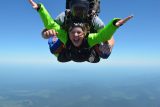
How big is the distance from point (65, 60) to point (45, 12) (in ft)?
6.49

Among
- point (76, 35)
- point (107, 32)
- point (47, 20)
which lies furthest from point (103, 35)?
point (47, 20)

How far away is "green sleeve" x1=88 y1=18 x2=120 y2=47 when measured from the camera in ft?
15.3

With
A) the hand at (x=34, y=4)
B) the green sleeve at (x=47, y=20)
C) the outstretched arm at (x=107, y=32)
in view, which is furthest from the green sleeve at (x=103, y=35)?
the hand at (x=34, y=4)

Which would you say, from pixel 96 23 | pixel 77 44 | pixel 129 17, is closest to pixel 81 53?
pixel 77 44

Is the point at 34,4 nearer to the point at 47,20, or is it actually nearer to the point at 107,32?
the point at 47,20

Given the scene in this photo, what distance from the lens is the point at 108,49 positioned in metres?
5.90

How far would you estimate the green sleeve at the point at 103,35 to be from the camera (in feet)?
15.3

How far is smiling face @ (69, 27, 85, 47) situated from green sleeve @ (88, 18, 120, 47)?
9.0 inches

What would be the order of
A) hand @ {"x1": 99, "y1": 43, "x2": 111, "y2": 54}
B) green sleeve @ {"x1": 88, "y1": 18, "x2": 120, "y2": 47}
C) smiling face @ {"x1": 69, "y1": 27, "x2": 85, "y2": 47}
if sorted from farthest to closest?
hand @ {"x1": 99, "y1": 43, "x2": 111, "y2": 54} → smiling face @ {"x1": 69, "y1": 27, "x2": 85, "y2": 47} → green sleeve @ {"x1": 88, "y1": 18, "x2": 120, "y2": 47}

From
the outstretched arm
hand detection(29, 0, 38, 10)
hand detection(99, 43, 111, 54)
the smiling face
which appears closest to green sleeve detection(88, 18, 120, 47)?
the outstretched arm

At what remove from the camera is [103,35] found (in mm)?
5094

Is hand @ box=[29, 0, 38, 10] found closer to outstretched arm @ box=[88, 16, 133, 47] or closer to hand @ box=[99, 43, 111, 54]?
outstretched arm @ box=[88, 16, 133, 47]

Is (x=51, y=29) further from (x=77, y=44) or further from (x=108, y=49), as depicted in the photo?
(x=108, y=49)

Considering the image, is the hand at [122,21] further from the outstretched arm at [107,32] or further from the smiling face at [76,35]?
the smiling face at [76,35]
